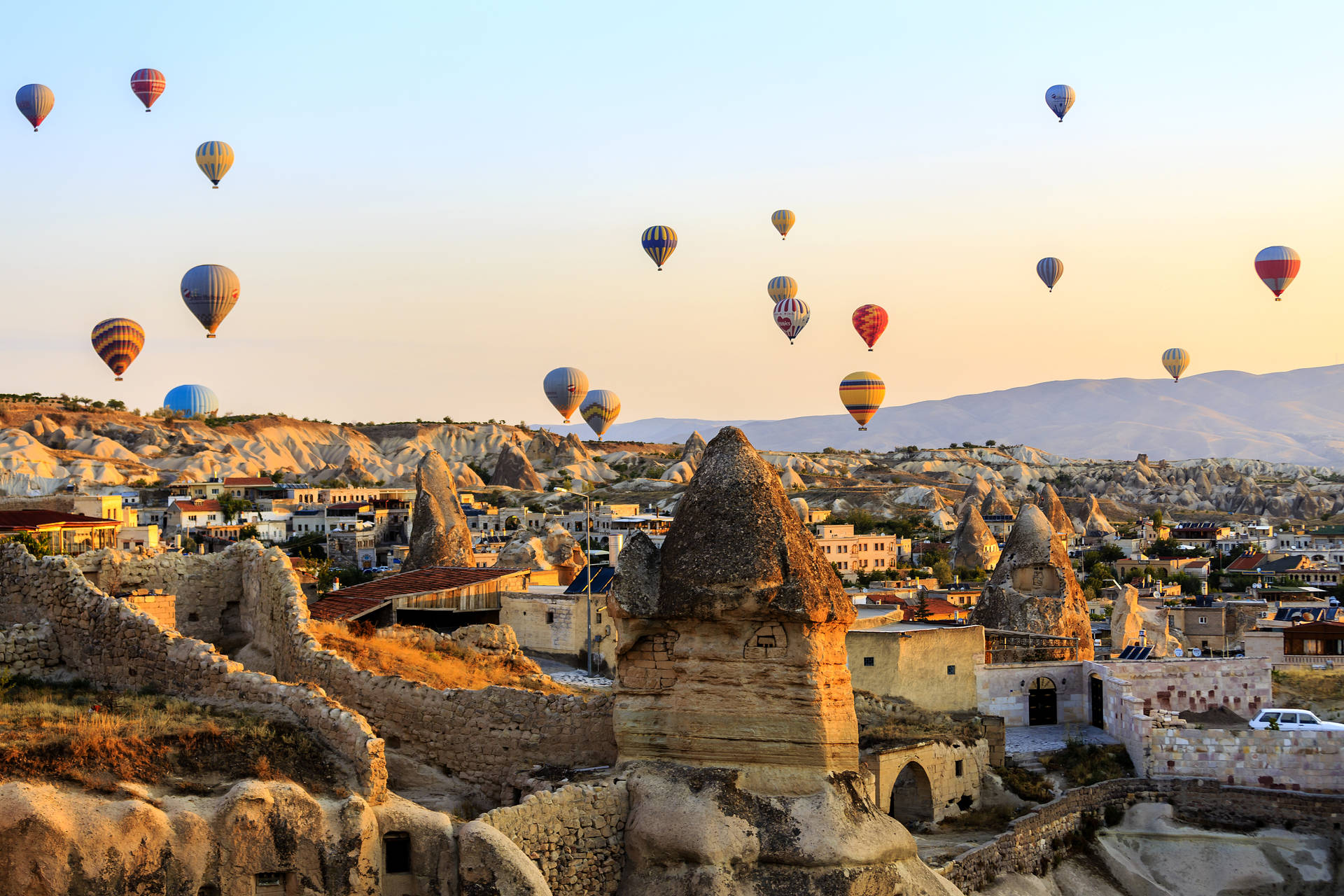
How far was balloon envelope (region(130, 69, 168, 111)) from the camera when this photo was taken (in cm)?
8600

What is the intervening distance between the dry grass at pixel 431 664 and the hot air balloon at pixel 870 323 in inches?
2946

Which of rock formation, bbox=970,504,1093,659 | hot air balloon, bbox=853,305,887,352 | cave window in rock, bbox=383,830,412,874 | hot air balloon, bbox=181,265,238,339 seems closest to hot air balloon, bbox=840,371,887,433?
hot air balloon, bbox=853,305,887,352

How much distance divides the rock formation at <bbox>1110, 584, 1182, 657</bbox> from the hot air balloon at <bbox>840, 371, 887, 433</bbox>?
157ft

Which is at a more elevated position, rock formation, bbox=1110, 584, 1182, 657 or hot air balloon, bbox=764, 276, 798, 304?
hot air balloon, bbox=764, 276, 798, 304

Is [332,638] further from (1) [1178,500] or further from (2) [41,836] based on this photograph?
(1) [1178,500]

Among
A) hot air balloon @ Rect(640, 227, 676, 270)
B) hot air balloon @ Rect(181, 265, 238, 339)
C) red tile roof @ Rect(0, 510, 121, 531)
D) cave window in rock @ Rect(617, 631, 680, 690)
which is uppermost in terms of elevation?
hot air balloon @ Rect(640, 227, 676, 270)

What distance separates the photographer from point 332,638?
18.9m

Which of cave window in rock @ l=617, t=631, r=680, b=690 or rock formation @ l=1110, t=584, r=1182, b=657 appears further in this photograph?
rock formation @ l=1110, t=584, r=1182, b=657

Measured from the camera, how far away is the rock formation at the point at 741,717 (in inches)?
627

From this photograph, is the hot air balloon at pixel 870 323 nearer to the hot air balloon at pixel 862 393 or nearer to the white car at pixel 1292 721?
the hot air balloon at pixel 862 393

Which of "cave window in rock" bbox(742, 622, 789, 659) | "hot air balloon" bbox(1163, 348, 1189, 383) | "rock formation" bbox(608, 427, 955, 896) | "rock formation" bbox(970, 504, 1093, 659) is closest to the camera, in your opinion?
"rock formation" bbox(608, 427, 955, 896)

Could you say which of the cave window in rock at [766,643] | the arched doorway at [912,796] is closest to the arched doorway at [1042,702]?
the arched doorway at [912,796]

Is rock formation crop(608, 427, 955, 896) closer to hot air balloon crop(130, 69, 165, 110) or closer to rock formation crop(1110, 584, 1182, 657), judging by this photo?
rock formation crop(1110, 584, 1182, 657)

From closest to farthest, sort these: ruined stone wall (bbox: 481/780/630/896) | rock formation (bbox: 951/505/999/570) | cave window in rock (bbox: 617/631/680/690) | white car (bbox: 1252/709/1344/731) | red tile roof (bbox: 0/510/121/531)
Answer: ruined stone wall (bbox: 481/780/630/896), cave window in rock (bbox: 617/631/680/690), red tile roof (bbox: 0/510/121/531), white car (bbox: 1252/709/1344/731), rock formation (bbox: 951/505/999/570)
